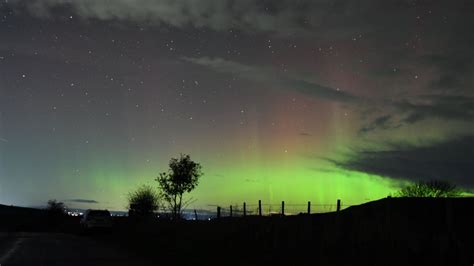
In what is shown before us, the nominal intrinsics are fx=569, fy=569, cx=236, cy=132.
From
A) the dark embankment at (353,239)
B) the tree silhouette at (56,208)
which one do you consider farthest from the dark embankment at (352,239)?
the tree silhouette at (56,208)

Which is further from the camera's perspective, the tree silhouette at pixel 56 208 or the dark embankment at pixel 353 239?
the tree silhouette at pixel 56 208

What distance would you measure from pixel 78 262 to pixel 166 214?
41.3 meters

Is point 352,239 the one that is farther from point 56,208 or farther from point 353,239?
point 56,208

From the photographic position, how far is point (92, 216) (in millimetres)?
50531

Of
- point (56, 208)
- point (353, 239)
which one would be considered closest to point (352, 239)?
point (353, 239)

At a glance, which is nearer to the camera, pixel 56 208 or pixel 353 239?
pixel 353 239

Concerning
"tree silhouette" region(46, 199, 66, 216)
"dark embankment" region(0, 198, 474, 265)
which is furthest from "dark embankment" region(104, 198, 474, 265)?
"tree silhouette" region(46, 199, 66, 216)

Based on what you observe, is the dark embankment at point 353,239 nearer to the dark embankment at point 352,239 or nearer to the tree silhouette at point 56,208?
the dark embankment at point 352,239

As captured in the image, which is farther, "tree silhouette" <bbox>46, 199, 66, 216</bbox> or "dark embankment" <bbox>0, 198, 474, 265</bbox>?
"tree silhouette" <bbox>46, 199, 66, 216</bbox>

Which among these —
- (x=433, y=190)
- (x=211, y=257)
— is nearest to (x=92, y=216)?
(x=211, y=257)

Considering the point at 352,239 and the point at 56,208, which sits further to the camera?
the point at 56,208

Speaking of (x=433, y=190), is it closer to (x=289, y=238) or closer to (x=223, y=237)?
(x=289, y=238)

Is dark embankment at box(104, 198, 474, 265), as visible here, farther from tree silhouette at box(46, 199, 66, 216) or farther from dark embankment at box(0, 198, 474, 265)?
tree silhouette at box(46, 199, 66, 216)

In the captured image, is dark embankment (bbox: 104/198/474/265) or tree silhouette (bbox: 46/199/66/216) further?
tree silhouette (bbox: 46/199/66/216)
